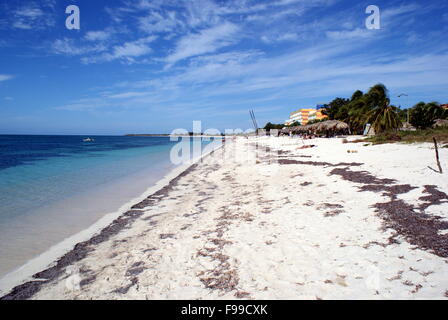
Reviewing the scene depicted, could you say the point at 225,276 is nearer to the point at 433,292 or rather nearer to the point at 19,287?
the point at 433,292

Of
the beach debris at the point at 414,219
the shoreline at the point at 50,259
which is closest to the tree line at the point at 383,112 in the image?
the beach debris at the point at 414,219

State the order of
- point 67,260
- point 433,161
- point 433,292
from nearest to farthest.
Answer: point 433,292
point 67,260
point 433,161

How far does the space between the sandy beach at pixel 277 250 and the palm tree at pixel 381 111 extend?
21838mm

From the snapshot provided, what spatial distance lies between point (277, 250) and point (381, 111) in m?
28.7

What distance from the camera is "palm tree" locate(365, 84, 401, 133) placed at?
26.0 m

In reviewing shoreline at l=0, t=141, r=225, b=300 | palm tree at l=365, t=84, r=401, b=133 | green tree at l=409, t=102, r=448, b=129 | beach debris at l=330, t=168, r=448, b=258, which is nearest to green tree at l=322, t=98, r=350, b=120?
green tree at l=409, t=102, r=448, b=129

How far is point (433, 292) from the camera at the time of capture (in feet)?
9.10

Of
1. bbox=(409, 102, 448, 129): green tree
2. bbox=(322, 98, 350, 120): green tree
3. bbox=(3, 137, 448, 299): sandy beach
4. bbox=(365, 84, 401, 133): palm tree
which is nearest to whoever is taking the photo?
bbox=(3, 137, 448, 299): sandy beach

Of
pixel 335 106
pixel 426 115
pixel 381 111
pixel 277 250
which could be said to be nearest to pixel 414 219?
pixel 277 250

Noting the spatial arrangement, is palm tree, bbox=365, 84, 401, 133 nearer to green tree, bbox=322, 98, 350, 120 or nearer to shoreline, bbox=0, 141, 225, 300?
green tree, bbox=322, 98, 350, 120

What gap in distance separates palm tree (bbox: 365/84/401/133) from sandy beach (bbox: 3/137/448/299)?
21.8 metres

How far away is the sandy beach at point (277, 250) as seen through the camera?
317 cm

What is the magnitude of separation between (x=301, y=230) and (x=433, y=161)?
7834 mm
